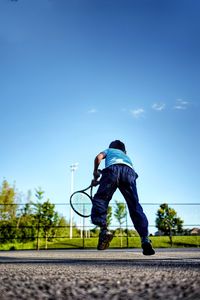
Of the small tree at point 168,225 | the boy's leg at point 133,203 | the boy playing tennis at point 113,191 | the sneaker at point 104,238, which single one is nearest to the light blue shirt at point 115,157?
the boy playing tennis at point 113,191

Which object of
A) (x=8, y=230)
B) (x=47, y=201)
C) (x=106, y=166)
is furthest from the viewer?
(x=47, y=201)

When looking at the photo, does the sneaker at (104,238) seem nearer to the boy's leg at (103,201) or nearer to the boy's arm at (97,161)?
the boy's leg at (103,201)

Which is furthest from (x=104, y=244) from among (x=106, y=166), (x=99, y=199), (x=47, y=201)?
(x=47, y=201)

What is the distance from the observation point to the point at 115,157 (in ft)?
13.6

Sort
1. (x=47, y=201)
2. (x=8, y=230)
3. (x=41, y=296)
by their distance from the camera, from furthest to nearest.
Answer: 1. (x=47, y=201)
2. (x=8, y=230)
3. (x=41, y=296)

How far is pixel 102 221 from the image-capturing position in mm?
3861

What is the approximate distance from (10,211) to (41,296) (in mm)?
27019

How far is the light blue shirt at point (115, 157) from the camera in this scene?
Result: 411cm

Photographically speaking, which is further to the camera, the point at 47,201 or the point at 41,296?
the point at 47,201

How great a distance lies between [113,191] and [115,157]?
1.43 feet

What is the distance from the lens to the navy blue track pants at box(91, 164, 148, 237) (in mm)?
3889

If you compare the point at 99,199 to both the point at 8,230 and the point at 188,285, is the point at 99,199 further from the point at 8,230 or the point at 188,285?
the point at 8,230

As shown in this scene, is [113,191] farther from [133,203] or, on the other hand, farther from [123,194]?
[133,203]

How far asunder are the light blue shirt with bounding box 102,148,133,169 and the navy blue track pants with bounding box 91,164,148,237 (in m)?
0.06
